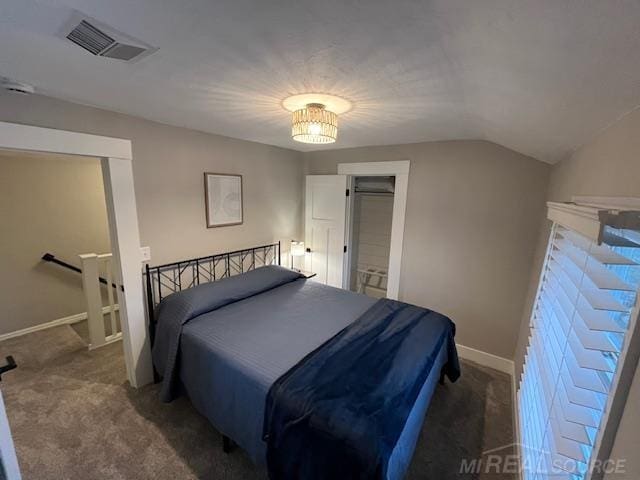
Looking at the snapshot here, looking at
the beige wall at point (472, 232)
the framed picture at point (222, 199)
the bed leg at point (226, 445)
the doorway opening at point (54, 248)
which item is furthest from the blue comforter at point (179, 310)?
the beige wall at point (472, 232)

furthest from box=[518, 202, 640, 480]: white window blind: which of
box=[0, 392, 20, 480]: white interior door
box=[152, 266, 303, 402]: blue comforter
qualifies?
box=[152, 266, 303, 402]: blue comforter

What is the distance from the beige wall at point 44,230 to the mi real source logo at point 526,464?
13.7 ft

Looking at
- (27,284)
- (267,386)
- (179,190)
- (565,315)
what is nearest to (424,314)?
(565,315)

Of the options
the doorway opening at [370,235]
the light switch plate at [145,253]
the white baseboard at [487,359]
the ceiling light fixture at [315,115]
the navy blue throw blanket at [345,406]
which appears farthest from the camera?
the doorway opening at [370,235]

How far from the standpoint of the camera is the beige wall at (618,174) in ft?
2.07

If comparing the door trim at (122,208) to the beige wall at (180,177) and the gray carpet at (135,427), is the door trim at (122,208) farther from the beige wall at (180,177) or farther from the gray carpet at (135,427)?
the gray carpet at (135,427)

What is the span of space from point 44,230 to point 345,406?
3.95 metres

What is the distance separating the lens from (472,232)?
2.68m

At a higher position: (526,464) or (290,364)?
(290,364)

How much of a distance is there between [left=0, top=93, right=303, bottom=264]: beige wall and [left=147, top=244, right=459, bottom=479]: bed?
0.33 meters

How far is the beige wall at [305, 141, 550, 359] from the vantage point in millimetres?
2449

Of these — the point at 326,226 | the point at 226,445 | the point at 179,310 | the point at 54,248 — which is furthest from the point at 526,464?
the point at 54,248

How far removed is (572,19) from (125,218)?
8.36 ft

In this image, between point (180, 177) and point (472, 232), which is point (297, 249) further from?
point (472, 232)
